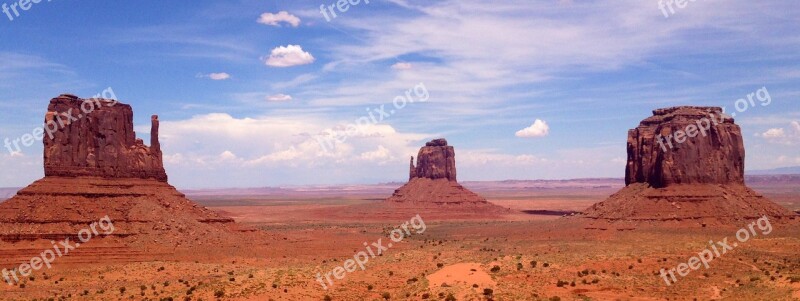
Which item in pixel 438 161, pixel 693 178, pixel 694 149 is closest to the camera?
pixel 694 149

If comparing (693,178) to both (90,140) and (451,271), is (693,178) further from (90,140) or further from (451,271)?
(90,140)

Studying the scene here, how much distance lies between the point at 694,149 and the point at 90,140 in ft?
199

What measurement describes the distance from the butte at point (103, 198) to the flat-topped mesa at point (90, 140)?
8 cm

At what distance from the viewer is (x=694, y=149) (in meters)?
72.7

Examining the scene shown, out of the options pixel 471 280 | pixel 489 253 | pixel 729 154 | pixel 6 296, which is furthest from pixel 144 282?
pixel 729 154

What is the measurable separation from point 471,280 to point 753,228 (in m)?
40.4

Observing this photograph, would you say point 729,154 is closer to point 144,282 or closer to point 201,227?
point 201,227

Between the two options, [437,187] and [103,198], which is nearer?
[103,198]

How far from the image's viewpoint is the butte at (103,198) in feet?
180

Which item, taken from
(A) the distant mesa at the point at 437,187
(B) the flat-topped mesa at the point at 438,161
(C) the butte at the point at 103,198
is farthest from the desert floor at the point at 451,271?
(B) the flat-topped mesa at the point at 438,161

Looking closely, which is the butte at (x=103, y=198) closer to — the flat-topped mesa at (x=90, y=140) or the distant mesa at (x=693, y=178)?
the flat-topped mesa at (x=90, y=140)

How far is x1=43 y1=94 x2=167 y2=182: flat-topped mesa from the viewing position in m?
58.4

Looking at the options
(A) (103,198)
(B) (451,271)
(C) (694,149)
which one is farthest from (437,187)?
(B) (451,271)

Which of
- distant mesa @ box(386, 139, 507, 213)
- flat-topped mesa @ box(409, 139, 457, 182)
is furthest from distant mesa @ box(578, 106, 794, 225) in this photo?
flat-topped mesa @ box(409, 139, 457, 182)
